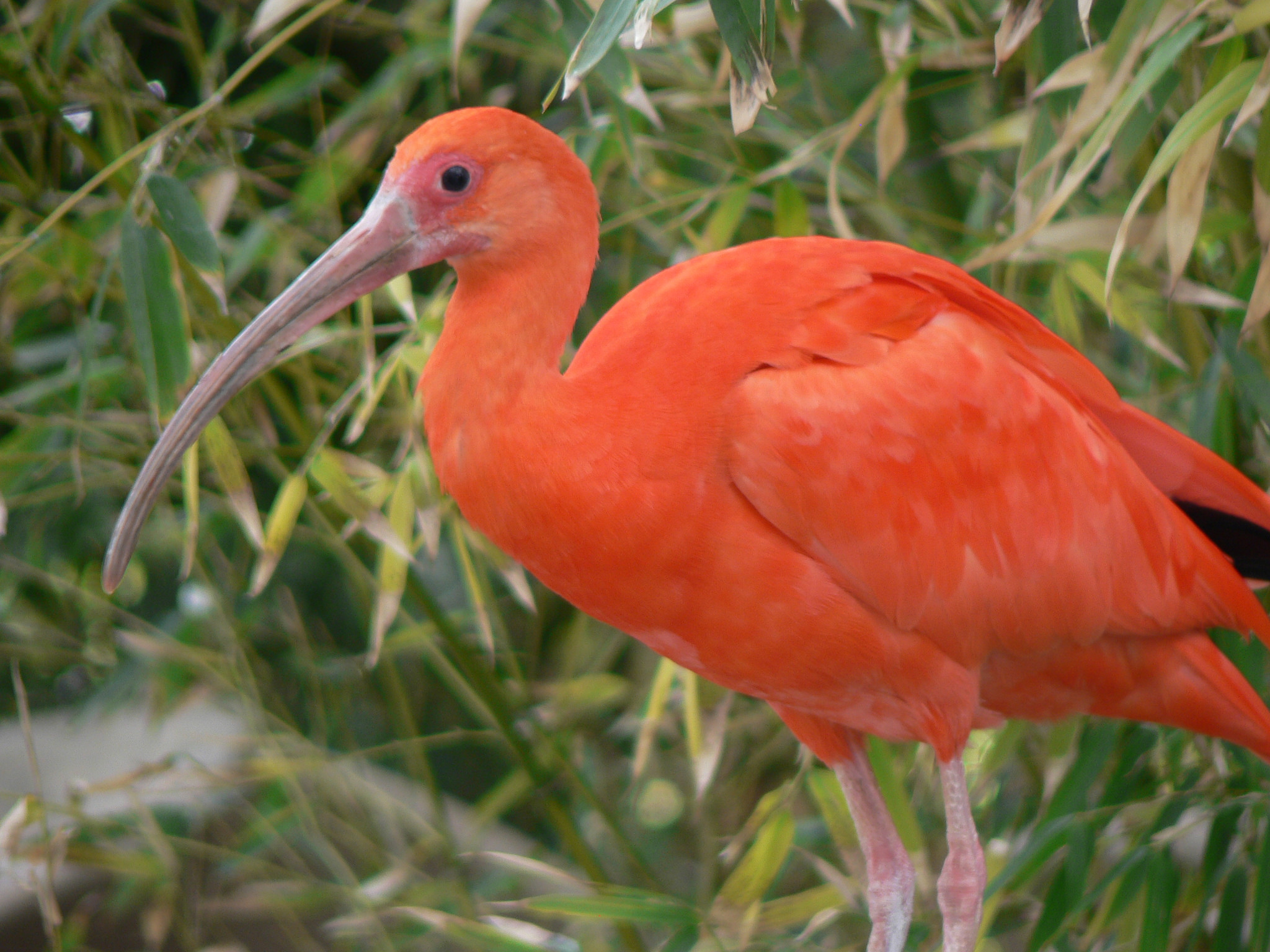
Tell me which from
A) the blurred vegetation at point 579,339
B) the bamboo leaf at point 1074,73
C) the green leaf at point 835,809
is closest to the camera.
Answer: the bamboo leaf at point 1074,73

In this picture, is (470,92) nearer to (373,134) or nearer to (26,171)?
(373,134)

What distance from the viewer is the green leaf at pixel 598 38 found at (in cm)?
81

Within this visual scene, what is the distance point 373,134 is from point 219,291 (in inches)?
26.6

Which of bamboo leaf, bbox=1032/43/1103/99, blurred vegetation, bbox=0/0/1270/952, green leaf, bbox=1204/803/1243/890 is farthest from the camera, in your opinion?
green leaf, bbox=1204/803/1243/890

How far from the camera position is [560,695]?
1.90 m

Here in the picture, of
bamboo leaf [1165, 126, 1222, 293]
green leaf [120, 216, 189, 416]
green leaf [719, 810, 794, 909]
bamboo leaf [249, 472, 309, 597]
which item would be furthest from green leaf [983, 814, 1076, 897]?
green leaf [120, 216, 189, 416]

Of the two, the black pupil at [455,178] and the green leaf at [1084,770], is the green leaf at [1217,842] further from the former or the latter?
the black pupil at [455,178]

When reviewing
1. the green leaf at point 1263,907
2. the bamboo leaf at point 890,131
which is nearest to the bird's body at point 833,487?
the green leaf at point 1263,907

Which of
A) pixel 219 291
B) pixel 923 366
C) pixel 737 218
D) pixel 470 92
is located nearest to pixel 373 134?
pixel 470 92

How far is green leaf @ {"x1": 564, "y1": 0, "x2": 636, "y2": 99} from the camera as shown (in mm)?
811

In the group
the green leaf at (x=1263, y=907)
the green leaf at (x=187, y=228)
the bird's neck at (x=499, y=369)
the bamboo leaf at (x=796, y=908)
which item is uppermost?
the green leaf at (x=187, y=228)

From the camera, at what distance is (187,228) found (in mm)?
1110

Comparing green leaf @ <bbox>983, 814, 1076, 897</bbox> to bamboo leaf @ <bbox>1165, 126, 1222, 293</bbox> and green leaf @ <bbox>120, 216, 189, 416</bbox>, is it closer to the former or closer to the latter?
bamboo leaf @ <bbox>1165, 126, 1222, 293</bbox>

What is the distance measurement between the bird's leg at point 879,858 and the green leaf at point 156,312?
0.72 meters
